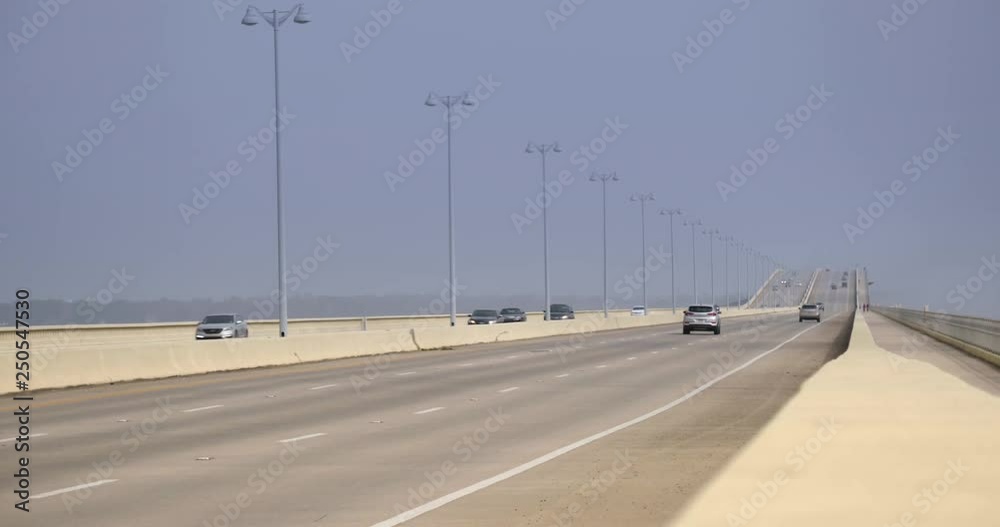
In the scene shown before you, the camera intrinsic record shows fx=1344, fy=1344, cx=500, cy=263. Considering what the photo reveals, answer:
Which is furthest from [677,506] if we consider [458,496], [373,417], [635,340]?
[635,340]

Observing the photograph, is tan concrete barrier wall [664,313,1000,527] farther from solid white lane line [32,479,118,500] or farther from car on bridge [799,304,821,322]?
car on bridge [799,304,821,322]

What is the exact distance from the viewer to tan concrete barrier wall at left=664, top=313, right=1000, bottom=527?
9875 mm

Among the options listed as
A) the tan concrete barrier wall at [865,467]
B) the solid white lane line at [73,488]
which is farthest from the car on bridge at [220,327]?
the solid white lane line at [73,488]

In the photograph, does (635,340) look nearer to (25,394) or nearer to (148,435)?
(25,394)

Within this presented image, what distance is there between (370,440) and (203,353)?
18188 millimetres

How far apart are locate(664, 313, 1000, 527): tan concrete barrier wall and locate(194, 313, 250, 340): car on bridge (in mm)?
43320

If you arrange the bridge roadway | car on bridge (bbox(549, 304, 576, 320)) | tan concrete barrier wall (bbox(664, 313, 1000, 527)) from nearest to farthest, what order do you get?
tan concrete barrier wall (bbox(664, 313, 1000, 527)), the bridge roadway, car on bridge (bbox(549, 304, 576, 320))

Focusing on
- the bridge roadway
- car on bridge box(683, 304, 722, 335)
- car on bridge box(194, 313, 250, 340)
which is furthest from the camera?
car on bridge box(683, 304, 722, 335)

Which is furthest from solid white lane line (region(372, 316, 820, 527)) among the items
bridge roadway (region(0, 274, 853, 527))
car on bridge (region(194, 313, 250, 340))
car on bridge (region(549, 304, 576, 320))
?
car on bridge (region(549, 304, 576, 320))

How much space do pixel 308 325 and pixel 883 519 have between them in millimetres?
71105

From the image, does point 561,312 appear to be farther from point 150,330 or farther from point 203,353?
point 203,353

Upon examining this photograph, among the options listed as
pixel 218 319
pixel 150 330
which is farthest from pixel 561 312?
pixel 218 319

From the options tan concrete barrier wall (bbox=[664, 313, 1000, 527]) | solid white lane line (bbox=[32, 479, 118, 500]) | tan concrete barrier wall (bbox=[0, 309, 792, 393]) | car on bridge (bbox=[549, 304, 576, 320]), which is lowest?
solid white lane line (bbox=[32, 479, 118, 500])

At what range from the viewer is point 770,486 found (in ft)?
37.2
